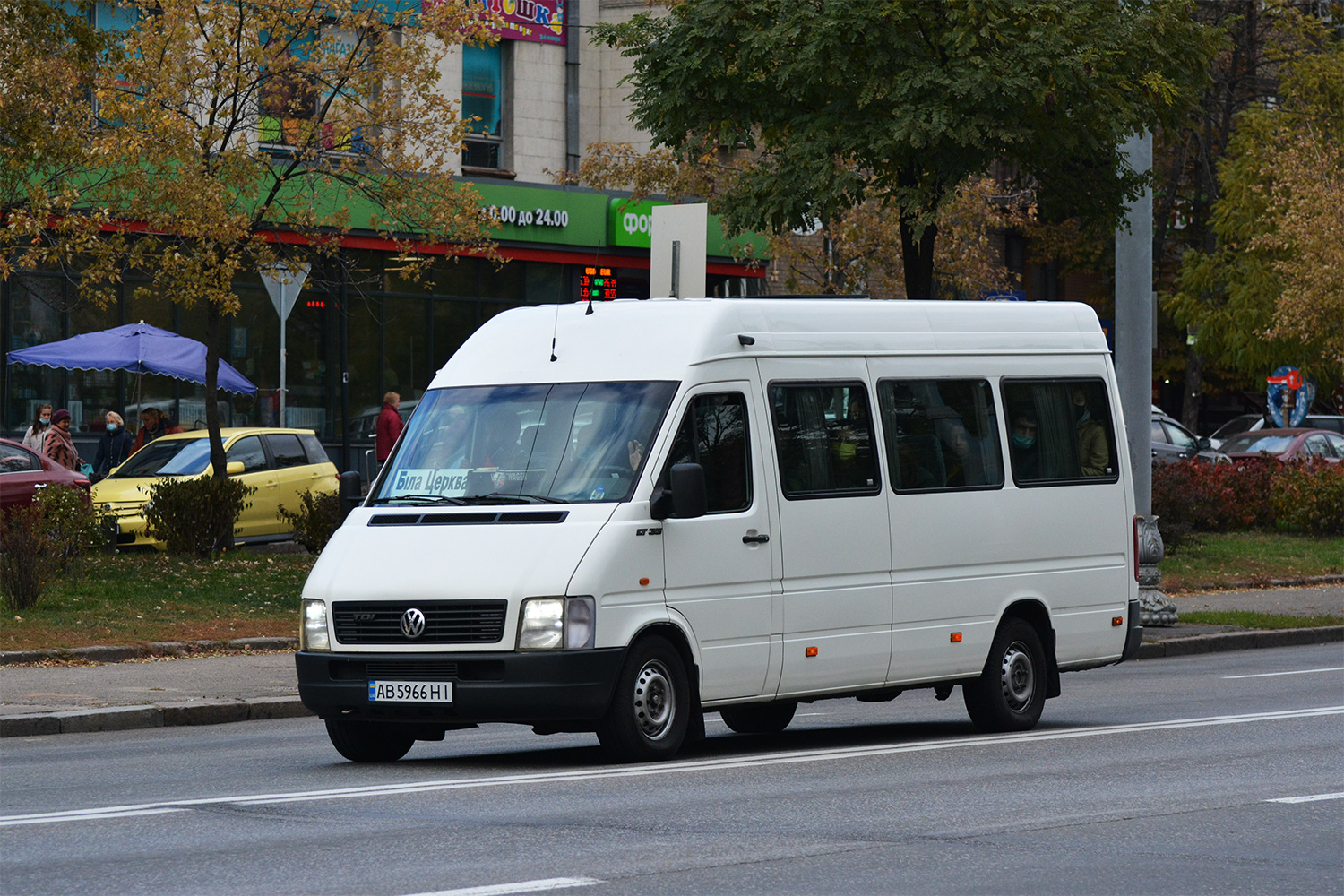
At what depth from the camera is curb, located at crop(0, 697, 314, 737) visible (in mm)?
13086

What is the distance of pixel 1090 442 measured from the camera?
534 inches

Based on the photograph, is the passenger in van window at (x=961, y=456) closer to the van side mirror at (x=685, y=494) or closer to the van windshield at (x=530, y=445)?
the van windshield at (x=530, y=445)

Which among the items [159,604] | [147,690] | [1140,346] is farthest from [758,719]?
[1140,346]

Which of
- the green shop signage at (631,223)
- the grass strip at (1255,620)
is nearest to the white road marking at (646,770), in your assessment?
the grass strip at (1255,620)

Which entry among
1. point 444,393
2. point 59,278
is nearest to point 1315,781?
point 444,393

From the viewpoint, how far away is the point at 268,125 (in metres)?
26.0

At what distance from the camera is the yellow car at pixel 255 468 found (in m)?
26.1

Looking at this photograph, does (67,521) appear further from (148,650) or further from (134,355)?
(134,355)

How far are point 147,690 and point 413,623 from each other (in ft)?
16.6

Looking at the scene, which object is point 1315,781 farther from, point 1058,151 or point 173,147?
point 173,147

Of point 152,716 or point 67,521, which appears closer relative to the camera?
point 152,716

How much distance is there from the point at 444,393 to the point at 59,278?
2236 centimetres

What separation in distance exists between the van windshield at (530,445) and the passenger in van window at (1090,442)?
3651 mm

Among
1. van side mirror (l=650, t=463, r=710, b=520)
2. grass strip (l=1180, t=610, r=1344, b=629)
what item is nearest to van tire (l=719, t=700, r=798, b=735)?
van side mirror (l=650, t=463, r=710, b=520)
